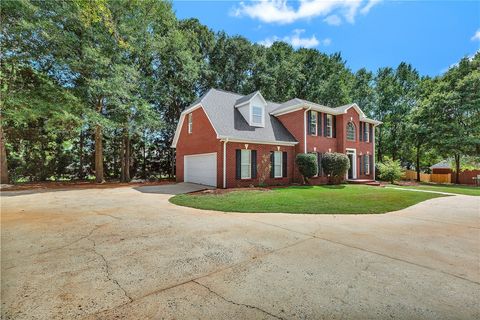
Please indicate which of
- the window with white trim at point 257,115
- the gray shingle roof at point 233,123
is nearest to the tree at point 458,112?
the gray shingle roof at point 233,123

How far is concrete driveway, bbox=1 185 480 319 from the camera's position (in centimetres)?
247

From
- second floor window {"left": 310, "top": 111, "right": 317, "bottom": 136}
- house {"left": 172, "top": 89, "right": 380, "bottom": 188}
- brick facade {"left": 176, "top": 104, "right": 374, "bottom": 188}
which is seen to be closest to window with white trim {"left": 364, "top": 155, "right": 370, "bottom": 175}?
house {"left": 172, "top": 89, "right": 380, "bottom": 188}

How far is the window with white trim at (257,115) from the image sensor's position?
52.0ft

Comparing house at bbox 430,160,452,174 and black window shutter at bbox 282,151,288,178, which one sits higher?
black window shutter at bbox 282,151,288,178

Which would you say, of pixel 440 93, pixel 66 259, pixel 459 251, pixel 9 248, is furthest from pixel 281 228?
pixel 440 93

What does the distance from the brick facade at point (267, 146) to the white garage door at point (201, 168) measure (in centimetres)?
39

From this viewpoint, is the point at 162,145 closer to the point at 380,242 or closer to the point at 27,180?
the point at 27,180

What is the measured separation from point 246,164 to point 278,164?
8.16ft

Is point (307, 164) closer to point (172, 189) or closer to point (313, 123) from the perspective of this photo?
point (313, 123)

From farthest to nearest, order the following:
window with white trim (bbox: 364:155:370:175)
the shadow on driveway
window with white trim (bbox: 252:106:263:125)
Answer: window with white trim (bbox: 364:155:370:175), window with white trim (bbox: 252:106:263:125), the shadow on driveway

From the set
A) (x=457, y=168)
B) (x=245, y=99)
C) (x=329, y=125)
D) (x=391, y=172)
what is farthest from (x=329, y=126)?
(x=457, y=168)

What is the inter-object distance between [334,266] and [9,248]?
215 inches

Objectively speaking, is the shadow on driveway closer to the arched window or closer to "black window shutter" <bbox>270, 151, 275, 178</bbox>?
"black window shutter" <bbox>270, 151, 275, 178</bbox>

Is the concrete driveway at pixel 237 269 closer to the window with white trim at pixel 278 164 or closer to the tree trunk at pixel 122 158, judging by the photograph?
the window with white trim at pixel 278 164
